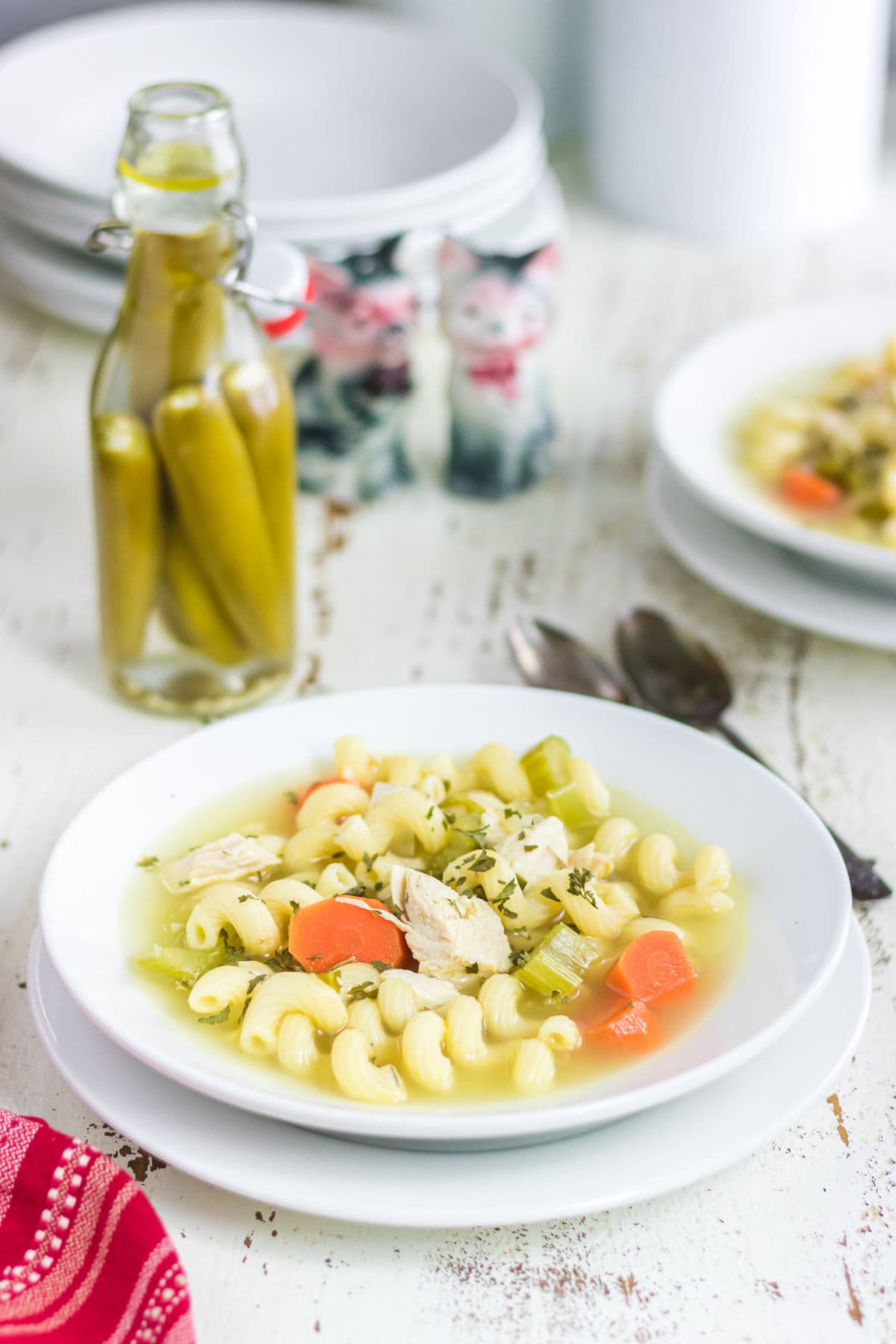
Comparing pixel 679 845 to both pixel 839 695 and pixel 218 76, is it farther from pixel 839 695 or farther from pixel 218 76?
pixel 218 76

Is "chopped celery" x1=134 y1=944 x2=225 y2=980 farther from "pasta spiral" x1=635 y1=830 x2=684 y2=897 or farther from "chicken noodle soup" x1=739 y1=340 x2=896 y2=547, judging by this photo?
"chicken noodle soup" x1=739 y1=340 x2=896 y2=547

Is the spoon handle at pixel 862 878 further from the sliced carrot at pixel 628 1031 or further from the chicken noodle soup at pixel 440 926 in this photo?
the sliced carrot at pixel 628 1031

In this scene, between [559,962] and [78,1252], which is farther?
[559,962]

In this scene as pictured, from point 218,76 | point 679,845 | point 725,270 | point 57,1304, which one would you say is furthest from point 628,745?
point 218,76

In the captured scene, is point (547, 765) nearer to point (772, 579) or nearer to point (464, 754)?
point (464, 754)

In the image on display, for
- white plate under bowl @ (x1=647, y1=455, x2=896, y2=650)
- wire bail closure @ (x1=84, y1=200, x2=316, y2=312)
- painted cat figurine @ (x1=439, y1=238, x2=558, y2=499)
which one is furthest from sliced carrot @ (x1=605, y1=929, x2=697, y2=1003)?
painted cat figurine @ (x1=439, y1=238, x2=558, y2=499)

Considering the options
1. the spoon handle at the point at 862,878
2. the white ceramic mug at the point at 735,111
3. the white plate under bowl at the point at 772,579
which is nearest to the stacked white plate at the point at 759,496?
the white plate under bowl at the point at 772,579

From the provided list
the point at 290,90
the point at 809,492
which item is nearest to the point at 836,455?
the point at 809,492
